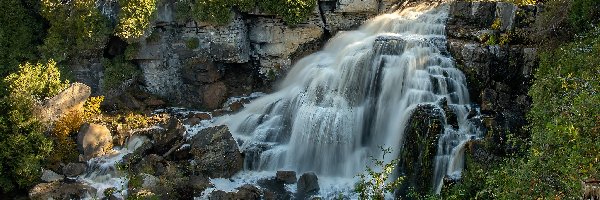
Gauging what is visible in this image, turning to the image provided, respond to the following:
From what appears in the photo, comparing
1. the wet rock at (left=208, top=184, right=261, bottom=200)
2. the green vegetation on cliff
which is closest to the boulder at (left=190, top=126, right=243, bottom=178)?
the wet rock at (left=208, top=184, right=261, bottom=200)

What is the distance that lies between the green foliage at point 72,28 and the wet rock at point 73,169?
529cm

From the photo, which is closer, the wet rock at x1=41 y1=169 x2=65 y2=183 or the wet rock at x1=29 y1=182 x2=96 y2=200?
the wet rock at x1=29 y1=182 x2=96 y2=200

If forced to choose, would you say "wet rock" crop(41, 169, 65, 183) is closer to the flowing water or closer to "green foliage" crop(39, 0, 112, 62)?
the flowing water

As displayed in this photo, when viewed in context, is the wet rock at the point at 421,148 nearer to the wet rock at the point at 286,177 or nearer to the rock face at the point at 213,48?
the wet rock at the point at 286,177

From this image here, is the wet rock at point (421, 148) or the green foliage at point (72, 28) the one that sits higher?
the green foliage at point (72, 28)

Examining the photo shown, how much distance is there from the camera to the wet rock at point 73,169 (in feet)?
53.8

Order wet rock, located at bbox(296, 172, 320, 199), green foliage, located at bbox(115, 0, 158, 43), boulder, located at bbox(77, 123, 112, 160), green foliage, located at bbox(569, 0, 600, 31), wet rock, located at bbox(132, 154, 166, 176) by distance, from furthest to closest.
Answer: green foliage, located at bbox(115, 0, 158, 43), boulder, located at bbox(77, 123, 112, 160), wet rock, located at bbox(132, 154, 166, 176), wet rock, located at bbox(296, 172, 320, 199), green foliage, located at bbox(569, 0, 600, 31)

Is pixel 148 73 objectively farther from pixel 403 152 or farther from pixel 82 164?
pixel 403 152

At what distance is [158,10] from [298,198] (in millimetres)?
9578

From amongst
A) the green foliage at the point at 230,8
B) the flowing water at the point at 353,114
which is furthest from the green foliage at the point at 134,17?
the flowing water at the point at 353,114

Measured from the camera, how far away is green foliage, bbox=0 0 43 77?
19547 millimetres

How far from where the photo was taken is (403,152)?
47.8 feet

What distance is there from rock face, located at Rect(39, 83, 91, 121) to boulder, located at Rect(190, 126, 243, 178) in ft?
15.0

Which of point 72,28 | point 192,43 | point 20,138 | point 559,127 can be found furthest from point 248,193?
point 72,28
